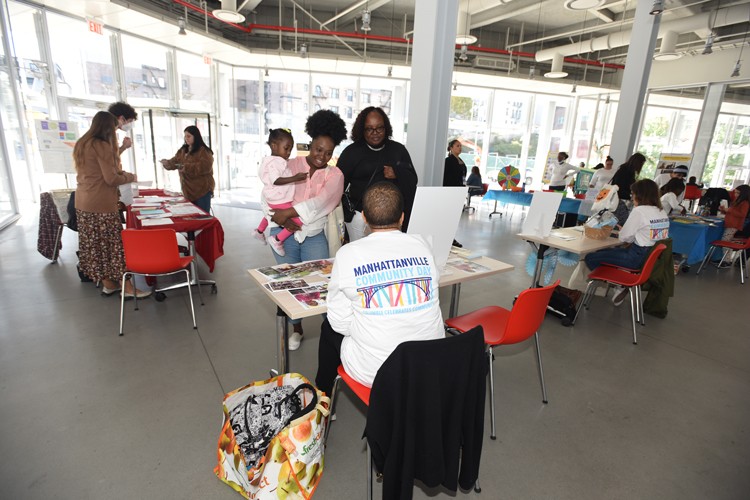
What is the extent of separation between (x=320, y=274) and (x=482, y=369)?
3.59ft

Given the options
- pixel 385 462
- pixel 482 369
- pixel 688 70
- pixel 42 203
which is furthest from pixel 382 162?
pixel 688 70

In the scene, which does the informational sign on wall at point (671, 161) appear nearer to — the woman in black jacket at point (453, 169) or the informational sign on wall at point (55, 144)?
the woman in black jacket at point (453, 169)

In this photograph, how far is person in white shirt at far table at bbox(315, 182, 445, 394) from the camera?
139 centimetres

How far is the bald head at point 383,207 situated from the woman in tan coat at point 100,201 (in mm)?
2636

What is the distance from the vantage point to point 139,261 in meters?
2.86

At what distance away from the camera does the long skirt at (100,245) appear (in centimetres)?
324

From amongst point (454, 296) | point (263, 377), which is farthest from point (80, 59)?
point (454, 296)

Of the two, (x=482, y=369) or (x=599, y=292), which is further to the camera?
(x=599, y=292)

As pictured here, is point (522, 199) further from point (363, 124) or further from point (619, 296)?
point (363, 124)

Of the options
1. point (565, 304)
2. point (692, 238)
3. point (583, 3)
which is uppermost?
point (583, 3)

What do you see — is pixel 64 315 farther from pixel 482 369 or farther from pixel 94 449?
pixel 482 369

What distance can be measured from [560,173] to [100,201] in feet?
28.2

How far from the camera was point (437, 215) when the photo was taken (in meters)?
2.00

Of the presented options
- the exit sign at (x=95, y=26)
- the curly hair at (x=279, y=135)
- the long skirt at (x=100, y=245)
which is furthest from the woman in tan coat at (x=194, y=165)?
the exit sign at (x=95, y=26)
